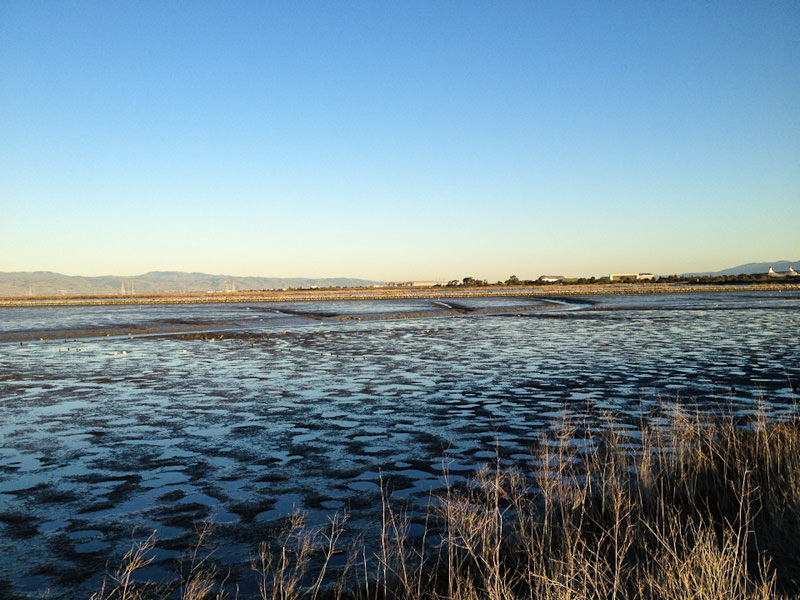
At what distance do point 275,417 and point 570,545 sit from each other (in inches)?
321

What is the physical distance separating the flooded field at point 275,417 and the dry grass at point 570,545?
490mm

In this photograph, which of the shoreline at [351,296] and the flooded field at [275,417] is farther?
the shoreline at [351,296]

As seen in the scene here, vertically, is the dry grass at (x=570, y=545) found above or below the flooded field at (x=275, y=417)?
above

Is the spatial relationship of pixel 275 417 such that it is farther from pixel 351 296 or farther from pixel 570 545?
pixel 351 296

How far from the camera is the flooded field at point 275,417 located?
745cm

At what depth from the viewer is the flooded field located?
7.45 m

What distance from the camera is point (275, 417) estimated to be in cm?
1317

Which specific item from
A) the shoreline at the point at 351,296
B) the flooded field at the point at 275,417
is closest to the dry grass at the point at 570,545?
the flooded field at the point at 275,417

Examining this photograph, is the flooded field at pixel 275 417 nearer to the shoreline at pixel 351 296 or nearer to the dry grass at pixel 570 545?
the dry grass at pixel 570 545

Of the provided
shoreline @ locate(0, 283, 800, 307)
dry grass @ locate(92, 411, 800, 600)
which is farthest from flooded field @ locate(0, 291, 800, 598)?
shoreline @ locate(0, 283, 800, 307)

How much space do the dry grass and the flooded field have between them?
490 mm

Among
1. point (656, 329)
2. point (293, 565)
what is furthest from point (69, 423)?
point (656, 329)

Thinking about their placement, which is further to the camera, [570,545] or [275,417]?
[275,417]

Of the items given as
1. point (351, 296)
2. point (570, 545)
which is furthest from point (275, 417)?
point (351, 296)
